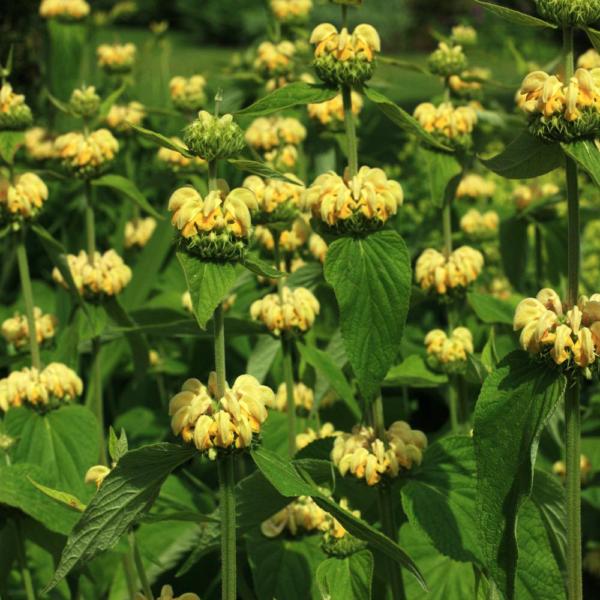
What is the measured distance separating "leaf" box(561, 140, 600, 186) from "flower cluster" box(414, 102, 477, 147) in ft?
3.38

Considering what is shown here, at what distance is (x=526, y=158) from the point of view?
1.81 m

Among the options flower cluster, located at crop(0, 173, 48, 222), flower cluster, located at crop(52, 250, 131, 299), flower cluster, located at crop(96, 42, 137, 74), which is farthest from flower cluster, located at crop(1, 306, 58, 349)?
flower cluster, located at crop(96, 42, 137, 74)

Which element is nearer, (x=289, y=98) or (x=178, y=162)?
(x=289, y=98)

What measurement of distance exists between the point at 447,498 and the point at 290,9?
2396 millimetres

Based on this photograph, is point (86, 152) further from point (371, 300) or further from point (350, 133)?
point (371, 300)

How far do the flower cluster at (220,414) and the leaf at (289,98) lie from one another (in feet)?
1.42

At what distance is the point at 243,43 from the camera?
64.7 ft

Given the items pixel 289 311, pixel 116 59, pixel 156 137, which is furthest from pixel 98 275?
pixel 116 59

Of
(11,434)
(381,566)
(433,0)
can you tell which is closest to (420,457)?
(381,566)

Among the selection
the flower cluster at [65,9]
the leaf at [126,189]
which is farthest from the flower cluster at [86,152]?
the flower cluster at [65,9]

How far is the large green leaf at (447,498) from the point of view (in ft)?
6.44

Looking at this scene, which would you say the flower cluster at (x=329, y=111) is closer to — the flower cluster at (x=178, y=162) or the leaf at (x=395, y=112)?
the flower cluster at (x=178, y=162)

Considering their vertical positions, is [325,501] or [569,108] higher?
[569,108]

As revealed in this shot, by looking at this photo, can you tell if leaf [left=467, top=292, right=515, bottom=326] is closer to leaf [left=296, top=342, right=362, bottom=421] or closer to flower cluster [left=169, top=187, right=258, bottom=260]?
leaf [left=296, top=342, right=362, bottom=421]
